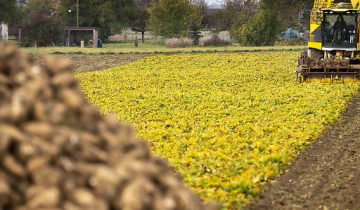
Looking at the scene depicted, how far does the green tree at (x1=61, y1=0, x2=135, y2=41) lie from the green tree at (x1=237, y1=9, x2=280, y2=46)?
2288cm

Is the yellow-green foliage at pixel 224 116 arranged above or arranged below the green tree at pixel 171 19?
below

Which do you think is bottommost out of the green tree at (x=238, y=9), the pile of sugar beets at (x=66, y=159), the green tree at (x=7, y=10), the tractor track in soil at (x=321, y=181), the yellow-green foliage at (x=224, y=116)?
the tractor track in soil at (x=321, y=181)

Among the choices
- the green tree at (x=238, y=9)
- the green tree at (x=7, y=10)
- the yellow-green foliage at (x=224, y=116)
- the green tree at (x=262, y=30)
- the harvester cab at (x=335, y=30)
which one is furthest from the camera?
the green tree at (x=238, y=9)

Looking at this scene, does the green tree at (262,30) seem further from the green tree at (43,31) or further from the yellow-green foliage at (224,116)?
the yellow-green foliage at (224,116)

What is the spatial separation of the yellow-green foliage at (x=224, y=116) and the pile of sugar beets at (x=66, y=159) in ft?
15.0

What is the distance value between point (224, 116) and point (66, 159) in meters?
12.9

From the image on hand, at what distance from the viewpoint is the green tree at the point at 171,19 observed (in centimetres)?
7812

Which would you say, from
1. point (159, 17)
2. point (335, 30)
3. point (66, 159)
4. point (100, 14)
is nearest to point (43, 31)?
point (100, 14)

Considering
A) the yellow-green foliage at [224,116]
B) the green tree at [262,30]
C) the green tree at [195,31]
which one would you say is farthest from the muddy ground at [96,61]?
the green tree at [195,31]

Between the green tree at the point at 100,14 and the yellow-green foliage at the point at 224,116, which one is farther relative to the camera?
the green tree at the point at 100,14

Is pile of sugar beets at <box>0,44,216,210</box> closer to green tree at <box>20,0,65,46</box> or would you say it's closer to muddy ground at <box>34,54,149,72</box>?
muddy ground at <box>34,54,149,72</box>

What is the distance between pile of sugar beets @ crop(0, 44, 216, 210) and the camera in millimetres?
3445


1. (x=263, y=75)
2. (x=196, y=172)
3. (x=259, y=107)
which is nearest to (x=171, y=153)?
(x=196, y=172)

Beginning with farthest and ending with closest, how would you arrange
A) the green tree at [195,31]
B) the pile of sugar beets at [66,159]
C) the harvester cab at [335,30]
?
the green tree at [195,31] < the harvester cab at [335,30] < the pile of sugar beets at [66,159]
